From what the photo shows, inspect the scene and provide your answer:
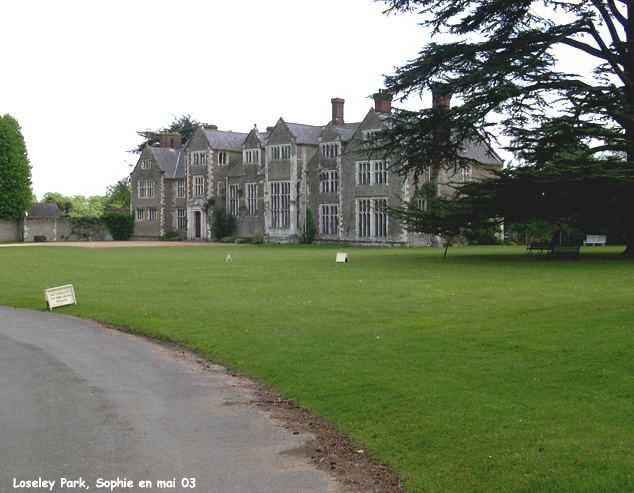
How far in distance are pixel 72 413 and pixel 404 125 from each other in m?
24.8

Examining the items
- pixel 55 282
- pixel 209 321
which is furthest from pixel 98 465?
pixel 55 282

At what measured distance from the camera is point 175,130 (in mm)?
95688

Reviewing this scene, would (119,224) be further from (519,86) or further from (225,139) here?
(519,86)

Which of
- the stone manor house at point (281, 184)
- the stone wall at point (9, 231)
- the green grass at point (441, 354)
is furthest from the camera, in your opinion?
the stone wall at point (9, 231)

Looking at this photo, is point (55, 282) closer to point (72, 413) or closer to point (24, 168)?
point (72, 413)

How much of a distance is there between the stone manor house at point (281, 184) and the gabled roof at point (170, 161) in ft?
0.36

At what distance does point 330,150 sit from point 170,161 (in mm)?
24600

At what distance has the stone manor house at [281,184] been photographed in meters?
52.2

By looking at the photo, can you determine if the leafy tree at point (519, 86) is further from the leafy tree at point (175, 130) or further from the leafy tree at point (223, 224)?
the leafy tree at point (175, 130)

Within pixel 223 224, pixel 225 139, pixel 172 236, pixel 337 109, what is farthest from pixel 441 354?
pixel 172 236

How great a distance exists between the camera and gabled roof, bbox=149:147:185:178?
72.9 meters

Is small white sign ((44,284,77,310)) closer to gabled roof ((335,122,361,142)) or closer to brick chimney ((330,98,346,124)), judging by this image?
gabled roof ((335,122,361,142))

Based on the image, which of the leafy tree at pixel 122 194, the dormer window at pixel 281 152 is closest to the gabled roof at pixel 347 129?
the dormer window at pixel 281 152

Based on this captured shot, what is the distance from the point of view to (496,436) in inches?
290
